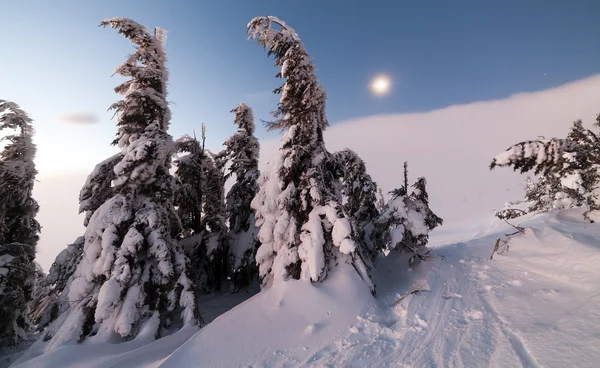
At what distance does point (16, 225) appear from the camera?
10.8 meters

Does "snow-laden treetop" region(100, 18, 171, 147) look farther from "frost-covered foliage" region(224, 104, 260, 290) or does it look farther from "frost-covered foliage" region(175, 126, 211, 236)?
"frost-covered foliage" region(224, 104, 260, 290)

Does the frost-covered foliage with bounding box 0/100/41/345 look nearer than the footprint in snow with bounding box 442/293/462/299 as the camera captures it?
No

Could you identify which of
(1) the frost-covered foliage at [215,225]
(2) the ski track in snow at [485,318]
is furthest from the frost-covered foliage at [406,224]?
(1) the frost-covered foliage at [215,225]

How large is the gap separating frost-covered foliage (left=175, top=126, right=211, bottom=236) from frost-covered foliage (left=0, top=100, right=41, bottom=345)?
5.61 meters

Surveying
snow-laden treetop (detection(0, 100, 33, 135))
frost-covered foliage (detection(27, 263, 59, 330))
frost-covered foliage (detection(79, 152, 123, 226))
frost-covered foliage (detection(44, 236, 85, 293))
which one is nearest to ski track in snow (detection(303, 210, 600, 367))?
frost-covered foliage (detection(79, 152, 123, 226))

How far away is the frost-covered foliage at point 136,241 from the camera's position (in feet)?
22.0

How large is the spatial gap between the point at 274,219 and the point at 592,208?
32.7 ft

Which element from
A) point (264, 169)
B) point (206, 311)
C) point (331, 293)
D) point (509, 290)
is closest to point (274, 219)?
point (264, 169)

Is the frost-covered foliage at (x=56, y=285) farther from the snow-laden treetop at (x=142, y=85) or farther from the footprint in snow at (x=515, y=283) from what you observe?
the footprint in snow at (x=515, y=283)

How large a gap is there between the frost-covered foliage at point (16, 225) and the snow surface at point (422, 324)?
4.28 metres

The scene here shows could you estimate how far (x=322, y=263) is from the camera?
7199mm

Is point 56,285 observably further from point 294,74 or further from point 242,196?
point 294,74

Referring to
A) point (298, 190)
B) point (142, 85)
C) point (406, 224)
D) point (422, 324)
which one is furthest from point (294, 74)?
point (422, 324)

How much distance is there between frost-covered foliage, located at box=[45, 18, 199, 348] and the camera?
6.71m
